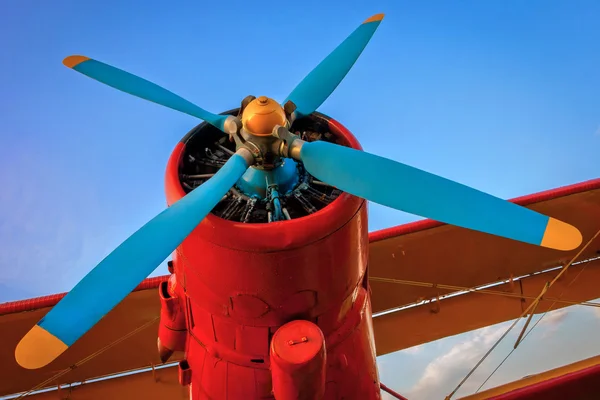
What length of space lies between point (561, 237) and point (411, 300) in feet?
14.5

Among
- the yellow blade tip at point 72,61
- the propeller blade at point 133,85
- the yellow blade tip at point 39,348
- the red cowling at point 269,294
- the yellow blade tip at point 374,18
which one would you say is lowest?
the yellow blade tip at point 39,348

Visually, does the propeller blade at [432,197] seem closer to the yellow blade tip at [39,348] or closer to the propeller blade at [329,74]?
the propeller blade at [329,74]

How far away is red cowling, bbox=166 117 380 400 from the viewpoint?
10.1 ft

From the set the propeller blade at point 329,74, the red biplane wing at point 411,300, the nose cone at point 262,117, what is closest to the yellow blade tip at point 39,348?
the nose cone at point 262,117

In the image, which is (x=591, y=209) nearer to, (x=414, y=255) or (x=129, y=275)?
(x=414, y=255)

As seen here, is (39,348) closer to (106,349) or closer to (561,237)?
(561,237)

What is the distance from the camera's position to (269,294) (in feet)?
10.5

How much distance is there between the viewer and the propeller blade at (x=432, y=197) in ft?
8.23

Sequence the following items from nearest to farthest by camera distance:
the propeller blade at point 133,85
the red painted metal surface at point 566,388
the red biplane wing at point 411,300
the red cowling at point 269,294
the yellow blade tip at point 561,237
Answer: the yellow blade tip at point 561,237, the red cowling at point 269,294, the propeller blade at point 133,85, the red painted metal surface at point 566,388, the red biplane wing at point 411,300

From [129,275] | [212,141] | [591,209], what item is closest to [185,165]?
[212,141]

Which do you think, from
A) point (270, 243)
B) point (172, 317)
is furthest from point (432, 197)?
point (172, 317)

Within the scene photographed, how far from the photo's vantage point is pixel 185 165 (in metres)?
3.56

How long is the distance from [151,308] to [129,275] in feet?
11.7

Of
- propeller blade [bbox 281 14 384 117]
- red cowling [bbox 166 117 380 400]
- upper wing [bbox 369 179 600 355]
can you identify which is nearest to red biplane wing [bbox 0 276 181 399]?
red cowling [bbox 166 117 380 400]
